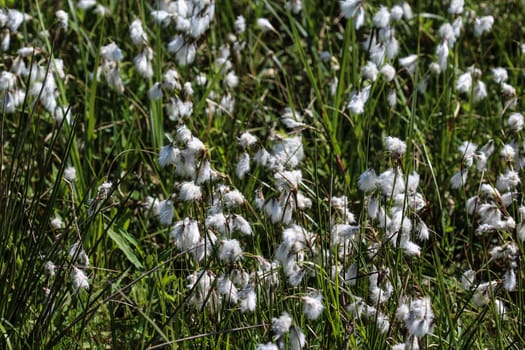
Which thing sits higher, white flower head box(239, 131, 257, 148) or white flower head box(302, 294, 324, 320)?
white flower head box(239, 131, 257, 148)

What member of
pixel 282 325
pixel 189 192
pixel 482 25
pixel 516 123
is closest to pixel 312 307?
pixel 282 325

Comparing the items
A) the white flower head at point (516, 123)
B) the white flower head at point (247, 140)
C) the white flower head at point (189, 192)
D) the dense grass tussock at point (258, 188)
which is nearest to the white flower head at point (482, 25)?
the dense grass tussock at point (258, 188)

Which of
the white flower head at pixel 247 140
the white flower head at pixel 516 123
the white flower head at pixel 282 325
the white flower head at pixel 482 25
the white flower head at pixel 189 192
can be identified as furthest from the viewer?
the white flower head at pixel 482 25

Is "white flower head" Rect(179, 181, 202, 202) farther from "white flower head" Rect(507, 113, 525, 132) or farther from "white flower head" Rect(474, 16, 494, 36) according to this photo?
"white flower head" Rect(474, 16, 494, 36)

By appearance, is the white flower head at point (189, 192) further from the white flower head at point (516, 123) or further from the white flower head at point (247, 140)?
the white flower head at point (516, 123)

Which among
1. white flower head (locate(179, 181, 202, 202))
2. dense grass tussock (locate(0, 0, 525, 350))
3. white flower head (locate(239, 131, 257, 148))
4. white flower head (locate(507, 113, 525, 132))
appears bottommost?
dense grass tussock (locate(0, 0, 525, 350))

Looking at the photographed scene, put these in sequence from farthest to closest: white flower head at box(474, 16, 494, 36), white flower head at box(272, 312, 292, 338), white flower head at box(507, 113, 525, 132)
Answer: white flower head at box(474, 16, 494, 36), white flower head at box(507, 113, 525, 132), white flower head at box(272, 312, 292, 338)

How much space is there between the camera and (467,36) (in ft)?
16.4

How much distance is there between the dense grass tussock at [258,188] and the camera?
8.18 ft

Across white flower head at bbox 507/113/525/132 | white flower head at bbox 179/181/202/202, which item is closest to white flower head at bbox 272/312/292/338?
white flower head at bbox 179/181/202/202

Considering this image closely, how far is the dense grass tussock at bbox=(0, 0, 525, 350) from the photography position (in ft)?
8.18

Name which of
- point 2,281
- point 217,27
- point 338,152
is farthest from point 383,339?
point 217,27

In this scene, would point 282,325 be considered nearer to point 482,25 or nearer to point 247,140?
point 247,140

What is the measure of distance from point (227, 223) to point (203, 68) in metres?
2.29
